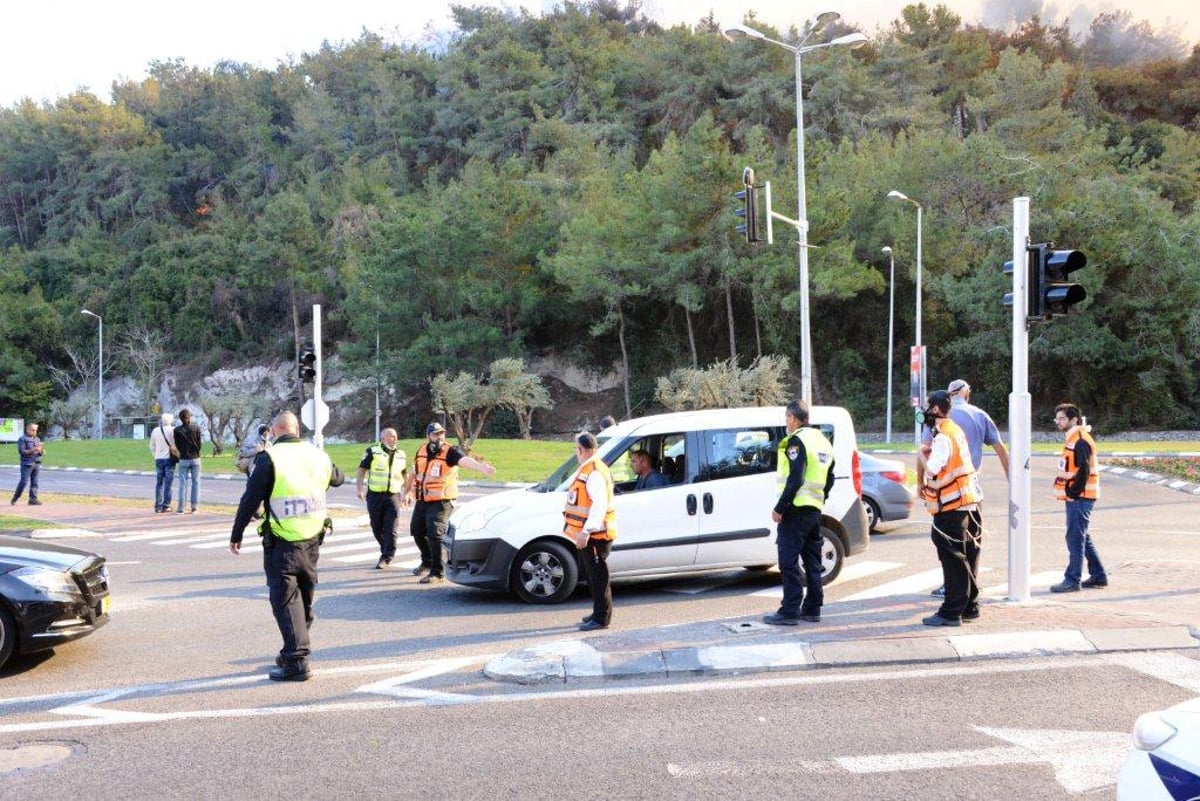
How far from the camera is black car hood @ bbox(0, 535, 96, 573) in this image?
8336 mm

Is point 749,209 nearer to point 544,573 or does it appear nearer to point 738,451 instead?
point 738,451

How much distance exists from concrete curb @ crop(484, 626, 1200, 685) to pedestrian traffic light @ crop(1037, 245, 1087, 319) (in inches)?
110

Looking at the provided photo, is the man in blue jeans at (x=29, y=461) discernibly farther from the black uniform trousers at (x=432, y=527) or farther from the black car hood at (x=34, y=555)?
the black car hood at (x=34, y=555)

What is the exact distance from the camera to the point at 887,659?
783 centimetres

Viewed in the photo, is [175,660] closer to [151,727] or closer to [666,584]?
[151,727]

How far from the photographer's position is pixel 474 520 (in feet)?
35.5

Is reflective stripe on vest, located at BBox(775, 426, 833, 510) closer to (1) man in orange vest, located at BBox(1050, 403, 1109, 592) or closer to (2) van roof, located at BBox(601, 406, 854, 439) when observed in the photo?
(2) van roof, located at BBox(601, 406, 854, 439)

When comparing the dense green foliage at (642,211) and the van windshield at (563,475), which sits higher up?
the dense green foliage at (642,211)

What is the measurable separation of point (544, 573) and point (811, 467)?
318 cm

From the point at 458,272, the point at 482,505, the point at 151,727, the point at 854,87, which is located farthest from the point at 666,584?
the point at 854,87

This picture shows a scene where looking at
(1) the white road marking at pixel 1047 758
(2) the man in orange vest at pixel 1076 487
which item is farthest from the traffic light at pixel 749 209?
(1) the white road marking at pixel 1047 758

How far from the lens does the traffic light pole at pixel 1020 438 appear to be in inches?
367

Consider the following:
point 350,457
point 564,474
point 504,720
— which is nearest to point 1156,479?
point 564,474

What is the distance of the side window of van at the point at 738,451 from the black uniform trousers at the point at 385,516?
4.31 meters
